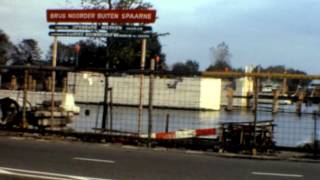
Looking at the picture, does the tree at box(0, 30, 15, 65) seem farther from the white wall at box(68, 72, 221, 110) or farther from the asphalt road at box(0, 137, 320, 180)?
the asphalt road at box(0, 137, 320, 180)

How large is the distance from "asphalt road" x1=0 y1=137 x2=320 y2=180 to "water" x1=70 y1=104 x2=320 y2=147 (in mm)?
2283

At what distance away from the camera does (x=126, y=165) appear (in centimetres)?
1211

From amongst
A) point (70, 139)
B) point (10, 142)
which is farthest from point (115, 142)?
point (10, 142)

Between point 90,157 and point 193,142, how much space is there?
3282mm

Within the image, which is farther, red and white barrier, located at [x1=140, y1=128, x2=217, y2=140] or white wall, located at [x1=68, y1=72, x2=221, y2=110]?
white wall, located at [x1=68, y1=72, x2=221, y2=110]

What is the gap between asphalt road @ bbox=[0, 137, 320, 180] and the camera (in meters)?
10.9

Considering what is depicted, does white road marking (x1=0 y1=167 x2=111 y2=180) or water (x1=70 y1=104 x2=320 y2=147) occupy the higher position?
water (x1=70 y1=104 x2=320 y2=147)

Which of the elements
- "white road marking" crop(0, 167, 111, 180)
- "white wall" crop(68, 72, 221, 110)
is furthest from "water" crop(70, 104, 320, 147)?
"white road marking" crop(0, 167, 111, 180)

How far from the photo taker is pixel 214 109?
717 inches

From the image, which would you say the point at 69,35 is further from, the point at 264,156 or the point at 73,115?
the point at 264,156

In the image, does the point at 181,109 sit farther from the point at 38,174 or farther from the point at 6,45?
the point at 6,45

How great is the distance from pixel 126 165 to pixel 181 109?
5.79 meters

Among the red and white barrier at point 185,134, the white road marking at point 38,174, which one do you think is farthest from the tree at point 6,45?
the white road marking at point 38,174

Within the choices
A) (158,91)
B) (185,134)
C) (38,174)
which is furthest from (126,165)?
(158,91)
